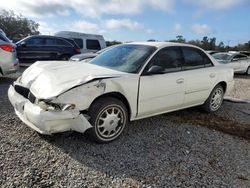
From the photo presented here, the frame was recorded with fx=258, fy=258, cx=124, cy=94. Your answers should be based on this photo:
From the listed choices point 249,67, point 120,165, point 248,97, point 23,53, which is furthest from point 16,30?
point 120,165

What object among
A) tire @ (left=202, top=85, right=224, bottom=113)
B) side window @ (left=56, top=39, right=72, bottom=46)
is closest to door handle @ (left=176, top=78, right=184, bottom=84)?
tire @ (left=202, top=85, right=224, bottom=113)

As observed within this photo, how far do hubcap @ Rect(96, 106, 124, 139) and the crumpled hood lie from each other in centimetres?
51

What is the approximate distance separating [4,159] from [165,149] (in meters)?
2.13

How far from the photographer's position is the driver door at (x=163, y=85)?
406 cm

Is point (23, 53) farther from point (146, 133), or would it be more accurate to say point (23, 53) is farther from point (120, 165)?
point (120, 165)

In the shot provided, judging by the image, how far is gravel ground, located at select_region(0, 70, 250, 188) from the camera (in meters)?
2.86

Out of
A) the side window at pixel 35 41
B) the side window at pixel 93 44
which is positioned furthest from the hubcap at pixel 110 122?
the side window at pixel 93 44

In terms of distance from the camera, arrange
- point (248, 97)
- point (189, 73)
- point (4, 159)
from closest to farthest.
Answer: point (4, 159) → point (189, 73) → point (248, 97)

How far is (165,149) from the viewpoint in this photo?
→ 3.72 metres

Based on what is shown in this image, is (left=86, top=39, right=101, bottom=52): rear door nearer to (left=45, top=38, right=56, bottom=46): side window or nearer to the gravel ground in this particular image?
(left=45, top=38, right=56, bottom=46): side window

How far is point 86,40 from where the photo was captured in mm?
14719

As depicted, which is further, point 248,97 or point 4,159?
point 248,97

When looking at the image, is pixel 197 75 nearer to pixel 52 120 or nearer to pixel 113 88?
pixel 113 88

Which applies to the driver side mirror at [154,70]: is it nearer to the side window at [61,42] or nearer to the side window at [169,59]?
the side window at [169,59]
